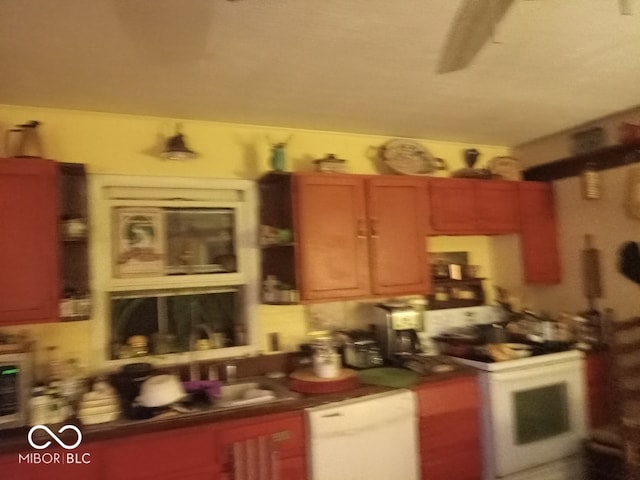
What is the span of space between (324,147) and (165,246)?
1150 millimetres

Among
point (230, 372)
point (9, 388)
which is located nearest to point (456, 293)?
point (230, 372)

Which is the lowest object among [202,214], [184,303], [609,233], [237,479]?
[237,479]

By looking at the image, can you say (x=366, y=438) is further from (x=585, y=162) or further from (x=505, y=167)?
(x=585, y=162)

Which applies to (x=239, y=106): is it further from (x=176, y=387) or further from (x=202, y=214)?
(x=176, y=387)

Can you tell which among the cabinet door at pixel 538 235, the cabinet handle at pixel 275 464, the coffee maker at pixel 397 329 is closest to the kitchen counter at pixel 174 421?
the cabinet handle at pixel 275 464

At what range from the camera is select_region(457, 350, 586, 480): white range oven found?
287 centimetres

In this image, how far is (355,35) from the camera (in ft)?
6.31

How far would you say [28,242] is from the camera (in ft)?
7.49

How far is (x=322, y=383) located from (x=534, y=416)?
→ 1308 mm

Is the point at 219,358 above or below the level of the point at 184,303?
below

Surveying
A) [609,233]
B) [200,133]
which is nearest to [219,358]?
[200,133]

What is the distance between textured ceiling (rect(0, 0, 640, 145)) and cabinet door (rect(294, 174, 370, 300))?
41cm

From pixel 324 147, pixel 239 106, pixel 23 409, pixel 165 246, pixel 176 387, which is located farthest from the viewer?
pixel 324 147

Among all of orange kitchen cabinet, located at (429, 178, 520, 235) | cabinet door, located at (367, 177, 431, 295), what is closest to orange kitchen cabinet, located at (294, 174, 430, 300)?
cabinet door, located at (367, 177, 431, 295)
